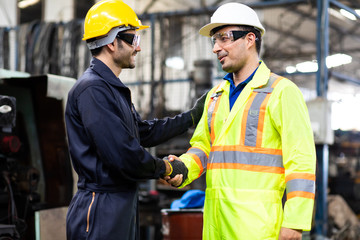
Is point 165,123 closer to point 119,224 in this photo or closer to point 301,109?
point 119,224

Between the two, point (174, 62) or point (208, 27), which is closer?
point (208, 27)

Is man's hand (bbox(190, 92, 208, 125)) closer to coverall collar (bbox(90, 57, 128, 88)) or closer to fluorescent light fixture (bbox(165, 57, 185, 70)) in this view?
coverall collar (bbox(90, 57, 128, 88))

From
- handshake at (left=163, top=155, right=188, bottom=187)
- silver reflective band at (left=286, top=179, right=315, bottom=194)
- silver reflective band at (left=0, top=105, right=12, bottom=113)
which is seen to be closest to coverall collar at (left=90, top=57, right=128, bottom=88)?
handshake at (left=163, top=155, right=188, bottom=187)

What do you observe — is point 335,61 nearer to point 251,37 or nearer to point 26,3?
point 26,3

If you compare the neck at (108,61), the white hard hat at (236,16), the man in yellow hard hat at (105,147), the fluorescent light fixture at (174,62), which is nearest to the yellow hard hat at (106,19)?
the man in yellow hard hat at (105,147)

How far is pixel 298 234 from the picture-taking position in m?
2.06

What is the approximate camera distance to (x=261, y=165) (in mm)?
2234

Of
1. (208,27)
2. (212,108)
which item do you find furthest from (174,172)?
(208,27)

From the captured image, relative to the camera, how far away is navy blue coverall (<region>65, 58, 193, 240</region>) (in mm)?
2273

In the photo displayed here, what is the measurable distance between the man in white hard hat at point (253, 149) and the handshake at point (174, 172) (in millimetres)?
19

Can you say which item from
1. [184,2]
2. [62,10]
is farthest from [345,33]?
[62,10]

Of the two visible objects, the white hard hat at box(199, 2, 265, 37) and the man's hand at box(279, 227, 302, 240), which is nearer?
the man's hand at box(279, 227, 302, 240)

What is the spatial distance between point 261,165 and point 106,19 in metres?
1.24

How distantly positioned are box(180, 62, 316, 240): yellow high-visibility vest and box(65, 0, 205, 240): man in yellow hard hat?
41 centimetres
